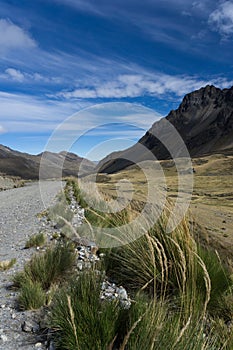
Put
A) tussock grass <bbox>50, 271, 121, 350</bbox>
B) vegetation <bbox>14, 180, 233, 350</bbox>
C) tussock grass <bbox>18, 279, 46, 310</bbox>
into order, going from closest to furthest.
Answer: vegetation <bbox>14, 180, 233, 350</bbox>, tussock grass <bbox>50, 271, 121, 350</bbox>, tussock grass <bbox>18, 279, 46, 310</bbox>

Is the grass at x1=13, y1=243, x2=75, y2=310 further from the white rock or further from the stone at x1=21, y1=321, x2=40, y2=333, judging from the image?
the white rock

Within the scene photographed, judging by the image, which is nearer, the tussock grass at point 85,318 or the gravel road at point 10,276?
the tussock grass at point 85,318

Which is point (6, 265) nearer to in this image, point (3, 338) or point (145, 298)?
point (3, 338)

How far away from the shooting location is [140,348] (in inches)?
97.7

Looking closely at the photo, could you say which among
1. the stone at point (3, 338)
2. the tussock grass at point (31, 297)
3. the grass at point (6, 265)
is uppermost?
the tussock grass at point (31, 297)

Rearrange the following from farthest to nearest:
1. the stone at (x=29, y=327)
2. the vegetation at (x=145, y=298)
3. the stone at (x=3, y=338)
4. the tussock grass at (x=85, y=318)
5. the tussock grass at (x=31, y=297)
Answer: the tussock grass at (x=31, y=297) → the stone at (x=29, y=327) → the stone at (x=3, y=338) → the tussock grass at (x=85, y=318) → the vegetation at (x=145, y=298)

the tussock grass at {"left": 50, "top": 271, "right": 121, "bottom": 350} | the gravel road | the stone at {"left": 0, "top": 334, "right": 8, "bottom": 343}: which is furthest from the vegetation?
the stone at {"left": 0, "top": 334, "right": 8, "bottom": 343}

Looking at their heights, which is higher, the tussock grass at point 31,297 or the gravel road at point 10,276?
the tussock grass at point 31,297

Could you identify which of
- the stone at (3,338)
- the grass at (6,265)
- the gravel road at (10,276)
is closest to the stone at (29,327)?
the gravel road at (10,276)

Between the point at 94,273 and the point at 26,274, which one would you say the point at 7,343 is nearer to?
the point at 94,273

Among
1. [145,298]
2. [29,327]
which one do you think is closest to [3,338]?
[29,327]

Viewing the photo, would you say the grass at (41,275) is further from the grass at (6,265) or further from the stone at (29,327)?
the grass at (6,265)

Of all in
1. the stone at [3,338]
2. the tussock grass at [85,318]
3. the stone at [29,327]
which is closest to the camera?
the tussock grass at [85,318]

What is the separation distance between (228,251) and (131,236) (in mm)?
3852
